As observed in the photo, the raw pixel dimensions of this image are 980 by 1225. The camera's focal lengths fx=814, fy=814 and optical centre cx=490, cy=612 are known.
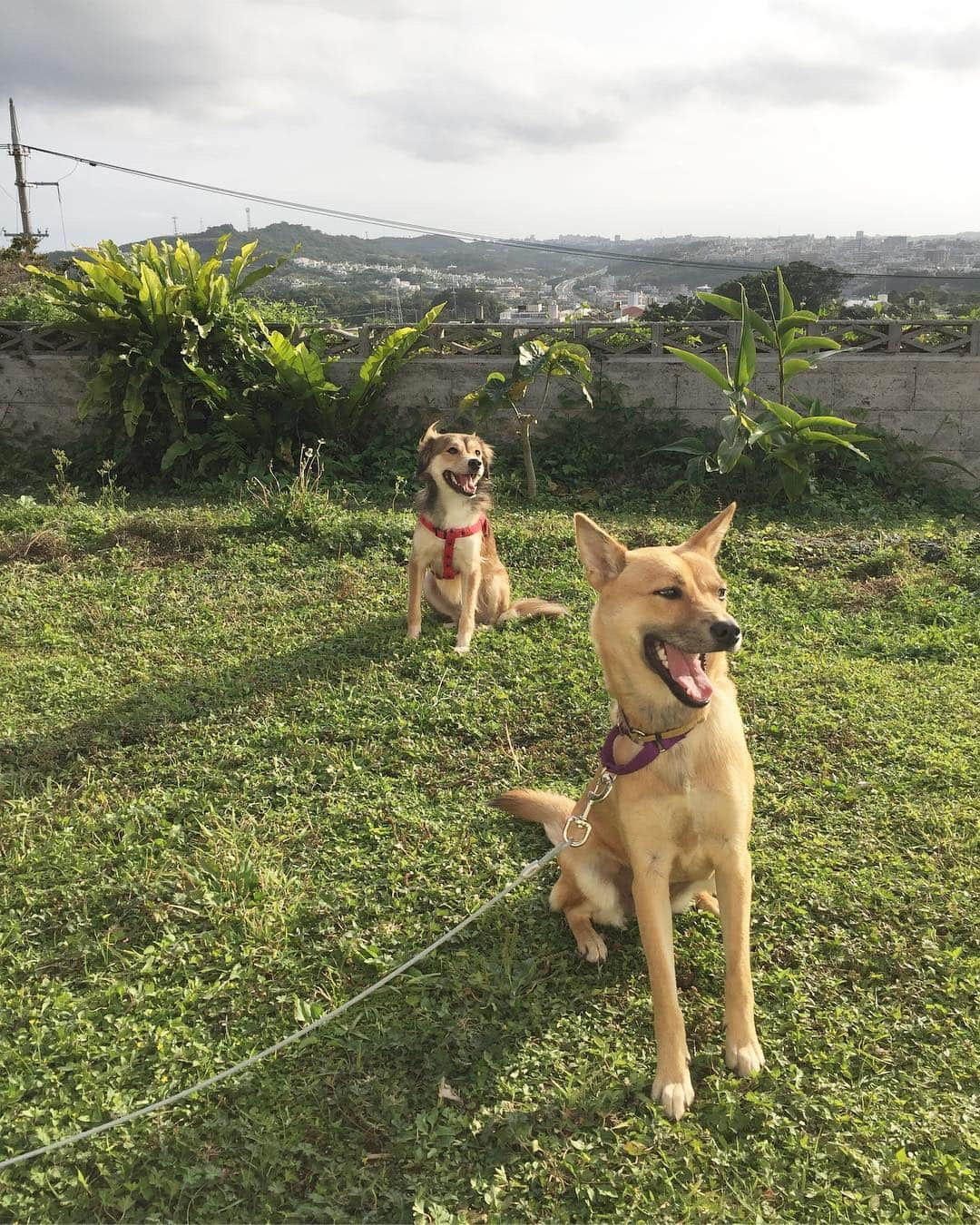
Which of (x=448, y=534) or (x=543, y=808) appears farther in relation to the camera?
(x=448, y=534)

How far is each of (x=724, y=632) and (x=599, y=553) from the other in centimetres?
57

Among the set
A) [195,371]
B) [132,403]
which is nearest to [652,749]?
[195,371]

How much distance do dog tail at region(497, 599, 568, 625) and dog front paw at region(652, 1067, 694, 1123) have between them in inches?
149

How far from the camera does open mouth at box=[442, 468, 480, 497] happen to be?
5.76 metres

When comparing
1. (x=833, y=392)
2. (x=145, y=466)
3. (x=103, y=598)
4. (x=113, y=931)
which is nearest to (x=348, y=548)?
(x=103, y=598)

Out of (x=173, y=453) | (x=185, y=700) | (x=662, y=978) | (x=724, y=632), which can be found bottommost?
(x=662, y=978)

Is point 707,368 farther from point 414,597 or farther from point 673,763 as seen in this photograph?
point 673,763

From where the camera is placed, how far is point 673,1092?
2.62 m

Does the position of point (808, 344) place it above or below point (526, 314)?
below

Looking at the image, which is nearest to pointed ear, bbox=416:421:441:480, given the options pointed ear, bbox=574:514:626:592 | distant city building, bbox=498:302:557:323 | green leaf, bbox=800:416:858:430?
pointed ear, bbox=574:514:626:592

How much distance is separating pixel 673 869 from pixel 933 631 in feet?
13.1

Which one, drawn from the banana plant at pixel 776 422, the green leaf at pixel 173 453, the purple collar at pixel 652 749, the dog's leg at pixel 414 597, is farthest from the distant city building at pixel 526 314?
the purple collar at pixel 652 749

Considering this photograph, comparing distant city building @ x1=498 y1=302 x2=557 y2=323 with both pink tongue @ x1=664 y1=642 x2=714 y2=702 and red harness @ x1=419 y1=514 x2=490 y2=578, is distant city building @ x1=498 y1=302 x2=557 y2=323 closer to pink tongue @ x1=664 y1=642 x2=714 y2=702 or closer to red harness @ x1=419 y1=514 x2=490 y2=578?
red harness @ x1=419 y1=514 x2=490 y2=578

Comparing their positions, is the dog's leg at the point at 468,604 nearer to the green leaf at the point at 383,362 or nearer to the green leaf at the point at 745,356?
the green leaf at the point at 745,356
